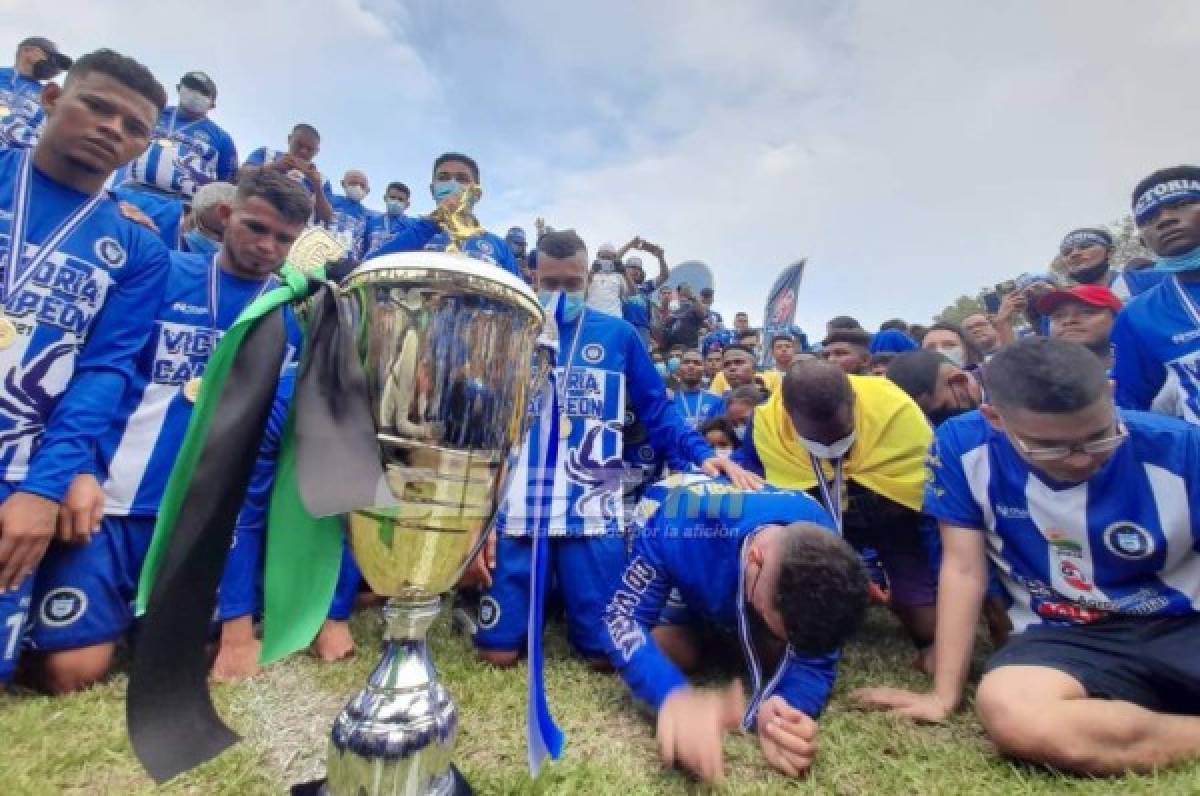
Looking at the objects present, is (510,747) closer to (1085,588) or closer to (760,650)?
(760,650)

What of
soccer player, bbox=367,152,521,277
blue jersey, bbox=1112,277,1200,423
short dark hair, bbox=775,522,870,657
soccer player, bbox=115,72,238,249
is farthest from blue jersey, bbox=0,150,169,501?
blue jersey, bbox=1112,277,1200,423

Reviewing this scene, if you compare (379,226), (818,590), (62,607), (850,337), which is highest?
(379,226)

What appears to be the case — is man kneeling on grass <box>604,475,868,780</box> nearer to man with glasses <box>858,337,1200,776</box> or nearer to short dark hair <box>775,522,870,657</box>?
short dark hair <box>775,522,870,657</box>

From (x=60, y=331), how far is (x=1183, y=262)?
4.43 metres

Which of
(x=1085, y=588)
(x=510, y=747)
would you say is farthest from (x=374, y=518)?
(x=1085, y=588)

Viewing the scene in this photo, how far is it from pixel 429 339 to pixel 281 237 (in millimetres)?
1849

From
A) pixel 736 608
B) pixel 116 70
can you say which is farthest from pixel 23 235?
pixel 736 608

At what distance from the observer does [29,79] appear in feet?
15.1

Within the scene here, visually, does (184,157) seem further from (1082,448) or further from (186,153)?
(1082,448)

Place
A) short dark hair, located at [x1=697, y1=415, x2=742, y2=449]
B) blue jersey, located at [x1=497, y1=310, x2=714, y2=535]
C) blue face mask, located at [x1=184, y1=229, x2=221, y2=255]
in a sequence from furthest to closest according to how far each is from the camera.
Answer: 1. short dark hair, located at [x1=697, y1=415, x2=742, y2=449]
2. blue face mask, located at [x1=184, y1=229, x2=221, y2=255]
3. blue jersey, located at [x1=497, y1=310, x2=714, y2=535]

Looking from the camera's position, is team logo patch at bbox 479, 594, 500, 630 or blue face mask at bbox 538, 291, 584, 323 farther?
blue face mask at bbox 538, 291, 584, 323

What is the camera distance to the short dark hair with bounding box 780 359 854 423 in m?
2.77

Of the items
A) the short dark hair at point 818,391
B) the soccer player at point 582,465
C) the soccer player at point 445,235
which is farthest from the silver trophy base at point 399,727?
the short dark hair at point 818,391

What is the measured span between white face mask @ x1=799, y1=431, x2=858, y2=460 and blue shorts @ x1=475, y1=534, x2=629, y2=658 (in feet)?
3.28
